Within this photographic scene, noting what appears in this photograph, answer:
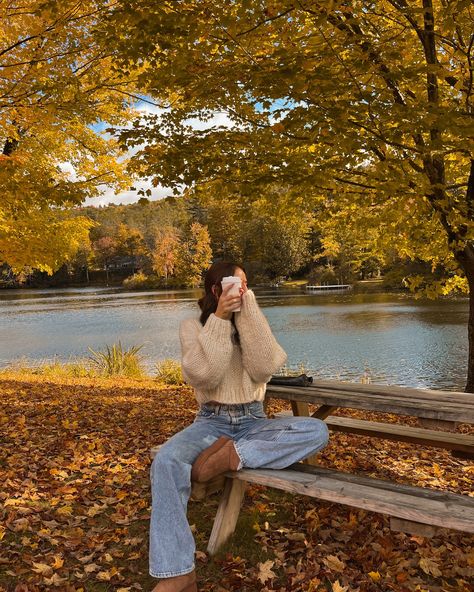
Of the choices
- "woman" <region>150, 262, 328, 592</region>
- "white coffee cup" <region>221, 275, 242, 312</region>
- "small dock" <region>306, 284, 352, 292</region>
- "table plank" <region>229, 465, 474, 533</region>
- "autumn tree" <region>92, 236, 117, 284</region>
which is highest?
"autumn tree" <region>92, 236, 117, 284</region>

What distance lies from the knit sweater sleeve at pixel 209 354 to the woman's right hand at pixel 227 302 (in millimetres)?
57

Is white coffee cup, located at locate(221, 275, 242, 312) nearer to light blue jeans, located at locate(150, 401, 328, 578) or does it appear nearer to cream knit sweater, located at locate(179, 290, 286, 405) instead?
cream knit sweater, located at locate(179, 290, 286, 405)

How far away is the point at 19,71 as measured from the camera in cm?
686

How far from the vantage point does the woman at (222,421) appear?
100 inches

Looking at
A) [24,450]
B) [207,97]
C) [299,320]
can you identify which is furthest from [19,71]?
[299,320]

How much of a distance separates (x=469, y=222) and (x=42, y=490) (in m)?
4.65

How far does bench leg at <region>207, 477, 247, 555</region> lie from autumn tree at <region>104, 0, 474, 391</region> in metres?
3.07

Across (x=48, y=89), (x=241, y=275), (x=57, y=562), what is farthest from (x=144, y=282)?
(x=57, y=562)

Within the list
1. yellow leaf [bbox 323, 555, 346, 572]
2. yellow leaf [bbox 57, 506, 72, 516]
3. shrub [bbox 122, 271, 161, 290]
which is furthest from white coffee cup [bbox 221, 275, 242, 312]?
shrub [bbox 122, 271, 161, 290]

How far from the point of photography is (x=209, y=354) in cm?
289

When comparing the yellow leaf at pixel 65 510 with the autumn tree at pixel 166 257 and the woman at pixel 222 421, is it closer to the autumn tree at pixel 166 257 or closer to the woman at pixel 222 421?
the woman at pixel 222 421

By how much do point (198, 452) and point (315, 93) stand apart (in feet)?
10.6

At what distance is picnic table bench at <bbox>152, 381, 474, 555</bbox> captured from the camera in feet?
7.75

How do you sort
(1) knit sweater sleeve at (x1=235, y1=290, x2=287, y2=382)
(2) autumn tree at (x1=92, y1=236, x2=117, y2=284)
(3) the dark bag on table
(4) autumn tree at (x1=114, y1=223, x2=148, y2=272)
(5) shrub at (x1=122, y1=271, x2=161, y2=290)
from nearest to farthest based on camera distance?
(1) knit sweater sleeve at (x1=235, y1=290, x2=287, y2=382) → (3) the dark bag on table → (5) shrub at (x1=122, y1=271, x2=161, y2=290) → (4) autumn tree at (x1=114, y1=223, x2=148, y2=272) → (2) autumn tree at (x1=92, y1=236, x2=117, y2=284)
